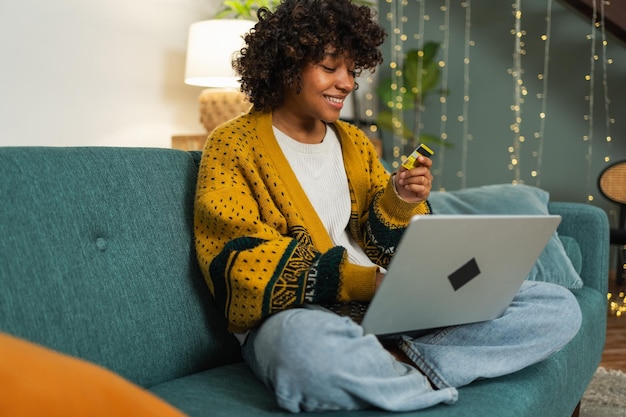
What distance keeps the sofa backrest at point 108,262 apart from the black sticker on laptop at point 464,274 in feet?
1.58

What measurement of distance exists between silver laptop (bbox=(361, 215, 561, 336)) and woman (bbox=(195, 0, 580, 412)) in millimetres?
49

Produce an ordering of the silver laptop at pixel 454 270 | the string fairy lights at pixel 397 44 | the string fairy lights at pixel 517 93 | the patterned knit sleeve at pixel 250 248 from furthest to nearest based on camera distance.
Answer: the string fairy lights at pixel 397 44 → the string fairy lights at pixel 517 93 → the patterned knit sleeve at pixel 250 248 → the silver laptop at pixel 454 270

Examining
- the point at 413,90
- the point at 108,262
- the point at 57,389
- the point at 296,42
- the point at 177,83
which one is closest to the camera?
the point at 57,389

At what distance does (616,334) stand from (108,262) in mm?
2418

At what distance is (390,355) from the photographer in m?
1.09

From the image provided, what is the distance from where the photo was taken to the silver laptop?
995 mm

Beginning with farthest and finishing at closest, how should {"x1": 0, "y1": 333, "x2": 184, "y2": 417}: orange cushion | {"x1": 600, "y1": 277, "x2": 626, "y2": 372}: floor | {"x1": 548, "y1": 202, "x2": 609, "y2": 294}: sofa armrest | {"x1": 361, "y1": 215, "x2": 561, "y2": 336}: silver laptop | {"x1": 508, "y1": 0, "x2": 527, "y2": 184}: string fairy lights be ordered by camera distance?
{"x1": 508, "y1": 0, "x2": 527, "y2": 184}: string fairy lights → {"x1": 600, "y1": 277, "x2": 626, "y2": 372}: floor → {"x1": 548, "y1": 202, "x2": 609, "y2": 294}: sofa armrest → {"x1": 361, "y1": 215, "x2": 561, "y2": 336}: silver laptop → {"x1": 0, "y1": 333, "x2": 184, "y2": 417}: orange cushion

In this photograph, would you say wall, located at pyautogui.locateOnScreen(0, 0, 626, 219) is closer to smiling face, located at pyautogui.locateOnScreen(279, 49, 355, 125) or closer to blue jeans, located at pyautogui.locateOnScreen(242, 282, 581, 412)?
smiling face, located at pyautogui.locateOnScreen(279, 49, 355, 125)

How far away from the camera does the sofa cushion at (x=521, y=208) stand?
197 centimetres

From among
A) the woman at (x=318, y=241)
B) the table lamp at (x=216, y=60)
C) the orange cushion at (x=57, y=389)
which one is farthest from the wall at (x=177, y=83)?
the orange cushion at (x=57, y=389)

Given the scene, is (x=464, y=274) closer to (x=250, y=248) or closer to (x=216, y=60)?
(x=250, y=248)

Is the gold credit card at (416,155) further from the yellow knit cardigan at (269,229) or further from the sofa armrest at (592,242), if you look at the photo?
the sofa armrest at (592,242)

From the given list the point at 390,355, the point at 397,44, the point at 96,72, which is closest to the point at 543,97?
the point at 397,44

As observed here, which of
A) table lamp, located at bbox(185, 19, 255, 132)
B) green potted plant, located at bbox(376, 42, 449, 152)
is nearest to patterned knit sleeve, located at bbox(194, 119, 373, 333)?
table lamp, located at bbox(185, 19, 255, 132)
